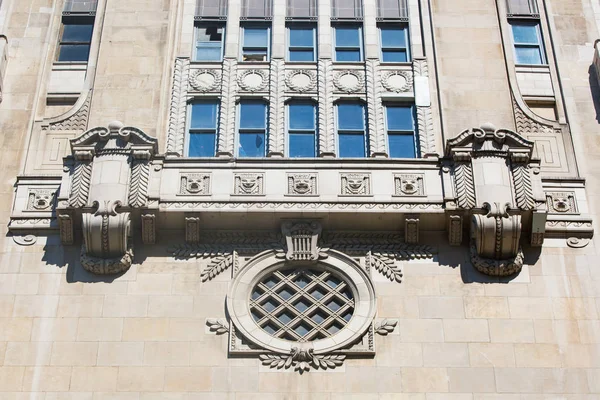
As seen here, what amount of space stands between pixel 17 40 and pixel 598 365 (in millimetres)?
16800

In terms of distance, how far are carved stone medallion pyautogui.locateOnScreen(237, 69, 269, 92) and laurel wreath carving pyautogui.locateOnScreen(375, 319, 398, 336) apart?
7333 mm

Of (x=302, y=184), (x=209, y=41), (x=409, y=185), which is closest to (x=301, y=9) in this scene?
(x=209, y=41)

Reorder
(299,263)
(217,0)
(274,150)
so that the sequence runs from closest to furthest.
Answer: (299,263) → (274,150) → (217,0)

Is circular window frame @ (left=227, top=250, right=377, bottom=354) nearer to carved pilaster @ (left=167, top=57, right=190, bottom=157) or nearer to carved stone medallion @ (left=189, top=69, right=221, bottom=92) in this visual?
carved pilaster @ (left=167, top=57, right=190, bottom=157)

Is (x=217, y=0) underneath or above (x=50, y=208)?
Answer: above

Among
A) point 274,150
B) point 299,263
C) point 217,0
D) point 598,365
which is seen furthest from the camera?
point 217,0

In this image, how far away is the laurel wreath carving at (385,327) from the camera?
69.3ft

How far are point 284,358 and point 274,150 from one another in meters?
5.51

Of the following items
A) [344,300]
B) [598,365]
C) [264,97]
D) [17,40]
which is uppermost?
[17,40]

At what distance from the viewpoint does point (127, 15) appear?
2647 centimetres

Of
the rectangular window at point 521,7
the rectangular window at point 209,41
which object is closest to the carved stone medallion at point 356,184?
the rectangular window at point 209,41

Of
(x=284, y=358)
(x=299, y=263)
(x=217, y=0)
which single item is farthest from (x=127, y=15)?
(x=284, y=358)

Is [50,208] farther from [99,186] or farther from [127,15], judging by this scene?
[127,15]

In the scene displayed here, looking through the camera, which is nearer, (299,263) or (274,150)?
(299,263)
